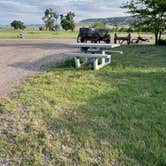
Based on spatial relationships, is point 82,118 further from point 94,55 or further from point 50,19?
point 50,19

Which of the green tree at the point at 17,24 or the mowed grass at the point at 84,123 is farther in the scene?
the green tree at the point at 17,24

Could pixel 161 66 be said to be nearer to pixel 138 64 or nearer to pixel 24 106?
pixel 138 64

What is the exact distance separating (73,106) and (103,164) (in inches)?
63.6

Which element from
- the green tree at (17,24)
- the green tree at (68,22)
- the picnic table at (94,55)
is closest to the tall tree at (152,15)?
the picnic table at (94,55)

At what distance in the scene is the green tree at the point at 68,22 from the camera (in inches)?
2472

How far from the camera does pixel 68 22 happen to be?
62938 millimetres

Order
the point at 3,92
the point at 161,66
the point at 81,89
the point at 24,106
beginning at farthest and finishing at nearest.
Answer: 1. the point at 161,66
2. the point at 81,89
3. the point at 3,92
4. the point at 24,106

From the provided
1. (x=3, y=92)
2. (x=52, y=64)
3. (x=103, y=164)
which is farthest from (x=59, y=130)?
(x=52, y=64)

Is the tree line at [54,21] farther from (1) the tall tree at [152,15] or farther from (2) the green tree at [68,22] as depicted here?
(1) the tall tree at [152,15]

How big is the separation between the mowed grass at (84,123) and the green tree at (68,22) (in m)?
57.7

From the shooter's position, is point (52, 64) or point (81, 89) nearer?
point (81, 89)

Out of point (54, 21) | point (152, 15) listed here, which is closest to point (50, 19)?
point (54, 21)

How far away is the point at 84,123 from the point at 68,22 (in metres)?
60.4

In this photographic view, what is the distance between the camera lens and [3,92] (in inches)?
214
